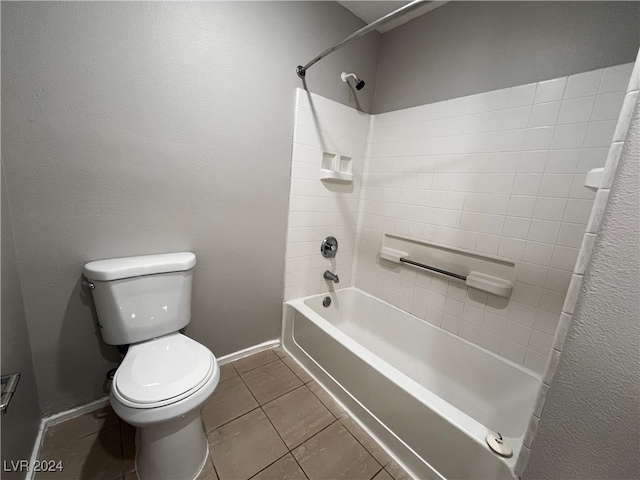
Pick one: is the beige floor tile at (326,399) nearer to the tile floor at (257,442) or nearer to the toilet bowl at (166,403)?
the tile floor at (257,442)

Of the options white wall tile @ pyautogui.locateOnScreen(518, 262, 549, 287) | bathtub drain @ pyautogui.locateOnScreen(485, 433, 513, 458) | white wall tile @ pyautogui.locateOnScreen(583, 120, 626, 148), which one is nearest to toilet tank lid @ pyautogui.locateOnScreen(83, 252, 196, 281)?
bathtub drain @ pyautogui.locateOnScreen(485, 433, 513, 458)

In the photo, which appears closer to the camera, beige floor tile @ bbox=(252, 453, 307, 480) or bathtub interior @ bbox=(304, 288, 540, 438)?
beige floor tile @ bbox=(252, 453, 307, 480)

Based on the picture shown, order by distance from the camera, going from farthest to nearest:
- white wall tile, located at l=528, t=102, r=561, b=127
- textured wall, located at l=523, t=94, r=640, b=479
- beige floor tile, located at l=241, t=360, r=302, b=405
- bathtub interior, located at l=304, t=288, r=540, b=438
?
beige floor tile, located at l=241, t=360, r=302, b=405
bathtub interior, located at l=304, t=288, r=540, b=438
white wall tile, located at l=528, t=102, r=561, b=127
textured wall, located at l=523, t=94, r=640, b=479

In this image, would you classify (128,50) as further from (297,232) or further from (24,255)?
(297,232)

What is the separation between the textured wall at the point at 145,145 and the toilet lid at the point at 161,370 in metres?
0.33

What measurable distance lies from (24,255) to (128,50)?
37.5 inches

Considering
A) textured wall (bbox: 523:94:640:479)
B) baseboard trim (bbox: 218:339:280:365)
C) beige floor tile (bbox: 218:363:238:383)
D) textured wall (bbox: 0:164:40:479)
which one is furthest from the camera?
baseboard trim (bbox: 218:339:280:365)

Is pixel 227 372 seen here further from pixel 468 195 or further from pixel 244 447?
pixel 468 195

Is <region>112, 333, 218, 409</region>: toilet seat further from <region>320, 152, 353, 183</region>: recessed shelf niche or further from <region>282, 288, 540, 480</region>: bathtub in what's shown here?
<region>320, 152, 353, 183</region>: recessed shelf niche

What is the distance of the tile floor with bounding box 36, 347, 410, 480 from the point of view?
1.03 m

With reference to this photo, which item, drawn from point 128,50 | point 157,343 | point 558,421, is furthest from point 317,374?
point 128,50

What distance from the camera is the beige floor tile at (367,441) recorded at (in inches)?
44.6

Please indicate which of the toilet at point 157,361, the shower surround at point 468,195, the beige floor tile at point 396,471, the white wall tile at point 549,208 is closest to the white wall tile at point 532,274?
the shower surround at point 468,195

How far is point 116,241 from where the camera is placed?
115cm
